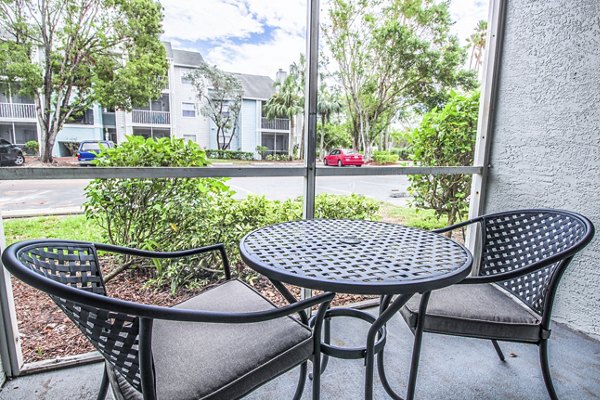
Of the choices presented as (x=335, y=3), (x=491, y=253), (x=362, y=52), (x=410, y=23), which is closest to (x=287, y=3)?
(x=335, y=3)

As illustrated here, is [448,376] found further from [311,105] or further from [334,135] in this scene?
[311,105]

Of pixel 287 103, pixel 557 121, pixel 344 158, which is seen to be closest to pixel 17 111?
pixel 287 103

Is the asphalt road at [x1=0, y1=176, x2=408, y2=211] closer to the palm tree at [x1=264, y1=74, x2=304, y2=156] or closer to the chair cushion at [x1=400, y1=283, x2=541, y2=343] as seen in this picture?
the palm tree at [x1=264, y1=74, x2=304, y2=156]

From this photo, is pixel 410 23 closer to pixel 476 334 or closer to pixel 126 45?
pixel 126 45

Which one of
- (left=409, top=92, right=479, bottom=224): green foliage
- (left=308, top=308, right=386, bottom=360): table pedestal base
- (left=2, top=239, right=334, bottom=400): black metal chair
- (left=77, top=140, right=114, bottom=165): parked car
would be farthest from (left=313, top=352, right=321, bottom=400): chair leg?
(left=409, top=92, right=479, bottom=224): green foliage

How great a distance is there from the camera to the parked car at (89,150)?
1700mm

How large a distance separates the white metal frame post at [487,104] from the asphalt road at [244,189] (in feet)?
1.93

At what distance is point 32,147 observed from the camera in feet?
5.16

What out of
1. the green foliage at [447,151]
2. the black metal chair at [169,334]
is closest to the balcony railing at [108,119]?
the black metal chair at [169,334]

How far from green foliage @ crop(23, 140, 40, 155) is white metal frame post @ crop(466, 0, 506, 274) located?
2.91 m

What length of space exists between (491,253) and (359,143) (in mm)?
1080

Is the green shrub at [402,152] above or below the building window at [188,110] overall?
below

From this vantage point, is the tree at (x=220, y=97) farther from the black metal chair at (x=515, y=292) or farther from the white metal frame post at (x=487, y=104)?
the white metal frame post at (x=487, y=104)

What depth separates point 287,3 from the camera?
6.64 ft
